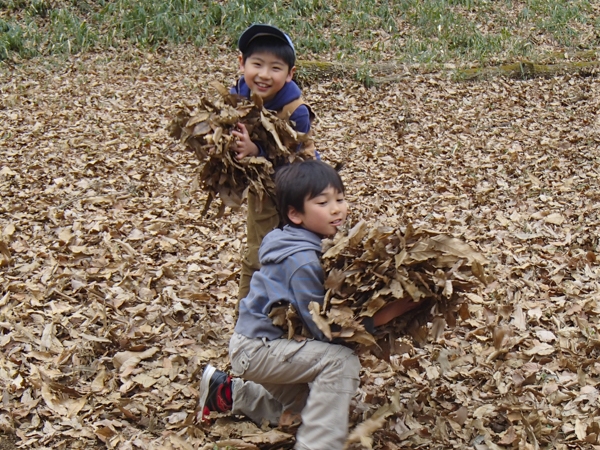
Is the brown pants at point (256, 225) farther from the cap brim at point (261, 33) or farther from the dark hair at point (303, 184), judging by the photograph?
the cap brim at point (261, 33)

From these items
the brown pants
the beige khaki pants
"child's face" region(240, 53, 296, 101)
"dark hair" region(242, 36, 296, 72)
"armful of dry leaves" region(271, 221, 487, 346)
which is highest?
"dark hair" region(242, 36, 296, 72)

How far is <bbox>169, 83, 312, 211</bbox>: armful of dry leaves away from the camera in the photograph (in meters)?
3.09

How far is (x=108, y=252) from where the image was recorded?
5000 millimetres

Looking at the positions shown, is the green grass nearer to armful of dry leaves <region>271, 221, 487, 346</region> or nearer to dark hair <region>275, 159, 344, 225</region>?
Result: dark hair <region>275, 159, 344, 225</region>

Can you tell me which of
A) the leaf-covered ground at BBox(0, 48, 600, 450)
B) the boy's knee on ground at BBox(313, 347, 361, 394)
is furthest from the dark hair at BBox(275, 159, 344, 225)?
the leaf-covered ground at BBox(0, 48, 600, 450)

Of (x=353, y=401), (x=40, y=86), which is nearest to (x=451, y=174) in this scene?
(x=353, y=401)

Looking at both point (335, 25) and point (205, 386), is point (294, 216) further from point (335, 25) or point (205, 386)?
point (335, 25)

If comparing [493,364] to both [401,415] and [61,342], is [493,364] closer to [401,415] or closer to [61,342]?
[401,415]

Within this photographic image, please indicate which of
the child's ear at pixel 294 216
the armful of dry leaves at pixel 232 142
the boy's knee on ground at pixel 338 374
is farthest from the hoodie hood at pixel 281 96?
the boy's knee on ground at pixel 338 374

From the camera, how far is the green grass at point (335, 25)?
10.5 meters

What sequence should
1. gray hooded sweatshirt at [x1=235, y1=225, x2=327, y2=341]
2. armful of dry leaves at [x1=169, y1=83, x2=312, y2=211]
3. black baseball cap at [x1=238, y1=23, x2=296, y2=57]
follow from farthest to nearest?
black baseball cap at [x1=238, y1=23, x2=296, y2=57] < armful of dry leaves at [x1=169, y1=83, x2=312, y2=211] < gray hooded sweatshirt at [x1=235, y1=225, x2=327, y2=341]

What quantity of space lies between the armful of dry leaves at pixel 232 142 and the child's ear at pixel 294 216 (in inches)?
12.4

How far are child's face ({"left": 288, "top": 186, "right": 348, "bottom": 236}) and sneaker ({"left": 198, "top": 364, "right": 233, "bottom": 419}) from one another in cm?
100

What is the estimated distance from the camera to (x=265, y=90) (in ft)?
10.6
